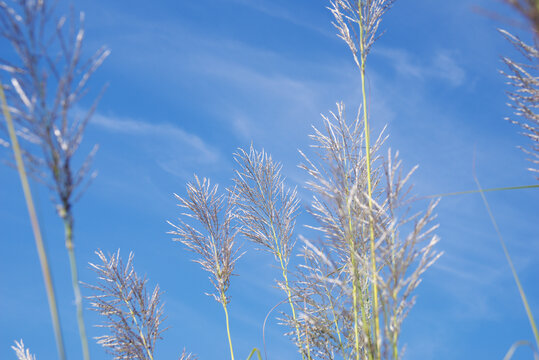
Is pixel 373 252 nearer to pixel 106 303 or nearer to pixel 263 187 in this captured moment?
pixel 263 187

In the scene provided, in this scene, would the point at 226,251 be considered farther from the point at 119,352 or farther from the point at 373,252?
the point at 373,252

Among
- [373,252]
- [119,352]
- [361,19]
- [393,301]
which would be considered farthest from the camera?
[119,352]

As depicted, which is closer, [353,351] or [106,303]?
[353,351]

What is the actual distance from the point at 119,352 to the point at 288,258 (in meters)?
1.35

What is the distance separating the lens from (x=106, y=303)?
12.2 feet

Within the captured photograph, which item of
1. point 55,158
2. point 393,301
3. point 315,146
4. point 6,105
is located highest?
point 315,146

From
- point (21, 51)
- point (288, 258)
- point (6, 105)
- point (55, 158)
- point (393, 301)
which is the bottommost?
point (393, 301)

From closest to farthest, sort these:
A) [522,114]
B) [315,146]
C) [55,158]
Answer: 1. [55,158]
2. [522,114]
3. [315,146]

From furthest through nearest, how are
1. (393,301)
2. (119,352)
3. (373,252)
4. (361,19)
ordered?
(119,352)
(361,19)
(373,252)
(393,301)

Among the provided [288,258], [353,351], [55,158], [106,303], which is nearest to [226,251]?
[288,258]

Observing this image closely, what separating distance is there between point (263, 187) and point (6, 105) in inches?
106

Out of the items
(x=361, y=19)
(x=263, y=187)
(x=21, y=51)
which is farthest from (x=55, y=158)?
(x=263, y=187)

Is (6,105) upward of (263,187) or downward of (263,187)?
downward

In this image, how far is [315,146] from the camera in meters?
3.21
